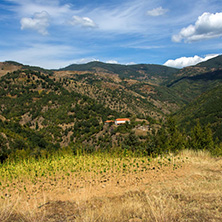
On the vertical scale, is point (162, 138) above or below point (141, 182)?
below

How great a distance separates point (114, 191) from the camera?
21.5 ft

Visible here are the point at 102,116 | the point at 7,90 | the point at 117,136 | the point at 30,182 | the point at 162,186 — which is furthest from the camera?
the point at 7,90

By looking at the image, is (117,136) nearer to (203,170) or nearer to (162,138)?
(162,138)

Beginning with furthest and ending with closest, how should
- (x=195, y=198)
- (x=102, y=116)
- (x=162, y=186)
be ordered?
(x=102, y=116)
(x=162, y=186)
(x=195, y=198)

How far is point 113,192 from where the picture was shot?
649 cm

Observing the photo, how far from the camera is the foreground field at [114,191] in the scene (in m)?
4.63

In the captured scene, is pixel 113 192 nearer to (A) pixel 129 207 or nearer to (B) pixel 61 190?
(A) pixel 129 207

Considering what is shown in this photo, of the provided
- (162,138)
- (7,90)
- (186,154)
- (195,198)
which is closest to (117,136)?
(162,138)

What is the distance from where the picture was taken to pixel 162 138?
28.6 metres

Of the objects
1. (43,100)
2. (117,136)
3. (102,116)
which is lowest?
(117,136)

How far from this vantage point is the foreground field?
463 cm

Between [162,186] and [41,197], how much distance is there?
185 inches

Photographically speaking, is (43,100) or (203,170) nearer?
(203,170)

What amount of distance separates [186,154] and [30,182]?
906cm
